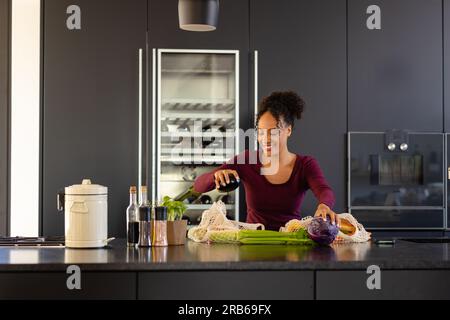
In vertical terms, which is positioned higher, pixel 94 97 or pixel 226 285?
pixel 94 97

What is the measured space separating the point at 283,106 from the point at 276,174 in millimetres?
324

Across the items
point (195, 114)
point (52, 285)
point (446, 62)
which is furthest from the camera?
point (446, 62)

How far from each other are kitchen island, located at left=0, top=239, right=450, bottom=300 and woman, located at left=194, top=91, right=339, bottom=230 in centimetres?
109

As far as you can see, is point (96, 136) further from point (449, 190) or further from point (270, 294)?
point (270, 294)

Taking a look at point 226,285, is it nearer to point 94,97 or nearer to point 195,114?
point 195,114

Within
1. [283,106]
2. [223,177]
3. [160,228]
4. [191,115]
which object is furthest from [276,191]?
[191,115]

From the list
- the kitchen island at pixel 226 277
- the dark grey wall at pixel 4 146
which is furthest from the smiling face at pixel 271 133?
the dark grey wall at pixel 4 146

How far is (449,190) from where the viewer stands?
15.1 ft

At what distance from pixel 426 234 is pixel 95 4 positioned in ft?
7.90

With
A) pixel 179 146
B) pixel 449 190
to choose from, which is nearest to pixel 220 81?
pixel 179 146

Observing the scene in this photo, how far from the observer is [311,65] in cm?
458

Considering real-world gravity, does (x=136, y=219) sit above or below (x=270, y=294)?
above

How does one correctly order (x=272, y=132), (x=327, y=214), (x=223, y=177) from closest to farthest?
(x=327, y=214) < (x=223, y=177) < (x=272, y=132)

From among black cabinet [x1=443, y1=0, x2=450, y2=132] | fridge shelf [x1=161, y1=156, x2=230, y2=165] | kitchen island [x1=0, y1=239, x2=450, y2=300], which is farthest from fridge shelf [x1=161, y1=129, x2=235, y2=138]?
kitchen island [x1=0, y1=239, x2=450, y2=300]
